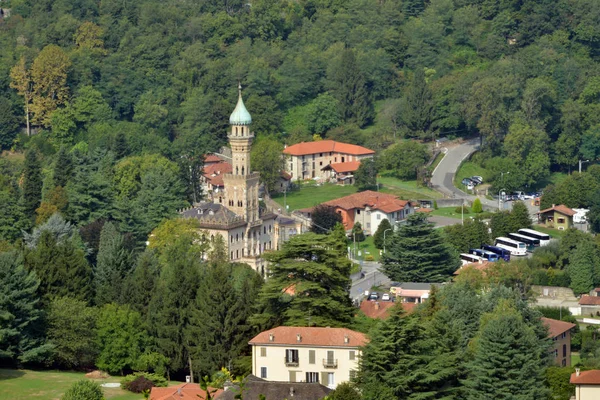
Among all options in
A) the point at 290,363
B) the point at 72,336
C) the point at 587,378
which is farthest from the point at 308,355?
the point at 72,336

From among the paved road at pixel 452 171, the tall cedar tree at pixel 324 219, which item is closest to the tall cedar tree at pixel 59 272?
the tall cedar tree at pixel 324 219

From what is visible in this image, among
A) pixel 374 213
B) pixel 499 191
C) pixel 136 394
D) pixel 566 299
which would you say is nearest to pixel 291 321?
pixel 136 394

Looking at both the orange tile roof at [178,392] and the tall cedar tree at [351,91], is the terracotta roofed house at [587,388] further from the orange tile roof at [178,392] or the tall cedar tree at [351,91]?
the tall cedar tree at [351,91]

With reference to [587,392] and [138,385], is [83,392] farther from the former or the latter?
[587,392]

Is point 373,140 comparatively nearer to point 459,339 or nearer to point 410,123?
point 410,123

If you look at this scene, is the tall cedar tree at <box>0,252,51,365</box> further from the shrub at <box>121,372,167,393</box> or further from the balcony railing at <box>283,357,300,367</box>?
the balcony railing at <box>283,357,300,367</box>

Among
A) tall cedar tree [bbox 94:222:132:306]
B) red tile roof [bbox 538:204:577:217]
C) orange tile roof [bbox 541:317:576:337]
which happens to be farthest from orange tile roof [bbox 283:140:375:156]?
orange tile roof [bbox 541:317:576:337]
